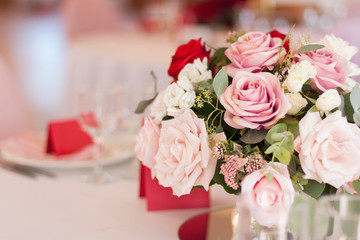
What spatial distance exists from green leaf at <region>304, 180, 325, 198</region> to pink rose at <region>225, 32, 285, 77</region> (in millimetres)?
208

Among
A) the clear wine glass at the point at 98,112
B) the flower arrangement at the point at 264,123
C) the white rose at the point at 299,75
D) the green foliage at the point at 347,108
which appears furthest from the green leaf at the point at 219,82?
the clear wine glass at the point at 98,112

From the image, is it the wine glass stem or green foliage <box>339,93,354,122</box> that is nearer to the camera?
green foliage <box>339,93,354,122</box>

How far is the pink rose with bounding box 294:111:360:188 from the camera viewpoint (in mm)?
841

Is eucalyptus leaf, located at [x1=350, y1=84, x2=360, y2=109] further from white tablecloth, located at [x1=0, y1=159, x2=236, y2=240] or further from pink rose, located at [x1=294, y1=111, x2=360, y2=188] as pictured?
white tablecloth, located at [x1=0, y1=159, x2=236, y2=240]

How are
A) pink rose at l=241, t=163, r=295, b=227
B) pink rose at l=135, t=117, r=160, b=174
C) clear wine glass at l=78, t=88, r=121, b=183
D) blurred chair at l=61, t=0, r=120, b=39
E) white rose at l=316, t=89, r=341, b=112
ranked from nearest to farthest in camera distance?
pink rose at l=241, t=163, r=295, b=227, white rose at l=316, t=89, r=341, b=112, pink rose at l=135, t=117, r=160, b=174, clear wine glass at l=78, t=88, r=121, b=183, blurred chair at l=61, t=0, r=120, b=39

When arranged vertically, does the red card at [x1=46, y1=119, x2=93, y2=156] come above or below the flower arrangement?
below

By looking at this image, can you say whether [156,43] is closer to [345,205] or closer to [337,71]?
[337,71]

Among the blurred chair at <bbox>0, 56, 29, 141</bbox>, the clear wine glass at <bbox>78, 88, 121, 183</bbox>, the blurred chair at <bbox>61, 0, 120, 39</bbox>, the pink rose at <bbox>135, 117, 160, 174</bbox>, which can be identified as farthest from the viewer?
the blurred chair at <bbox>61, 0, 120, 39</bbox>

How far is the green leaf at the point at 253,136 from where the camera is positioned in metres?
0.90

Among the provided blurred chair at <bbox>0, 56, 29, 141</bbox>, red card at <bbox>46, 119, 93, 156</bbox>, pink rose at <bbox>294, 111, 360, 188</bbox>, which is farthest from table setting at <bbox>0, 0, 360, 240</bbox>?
blurred chair at <bbox>0, 56, 29, 141</bbox>

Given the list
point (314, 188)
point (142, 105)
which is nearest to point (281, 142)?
point (314, 188)

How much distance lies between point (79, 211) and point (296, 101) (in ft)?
1.84

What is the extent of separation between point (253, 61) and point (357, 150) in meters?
0.23

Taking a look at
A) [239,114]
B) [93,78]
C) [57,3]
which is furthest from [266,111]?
[57,3]
